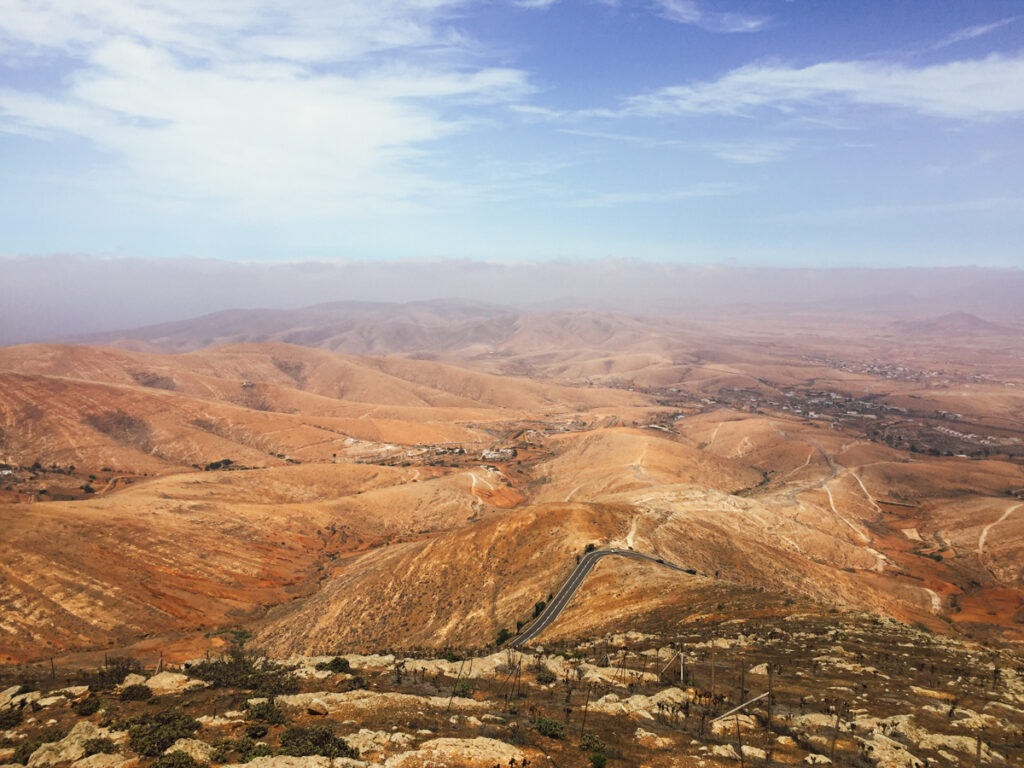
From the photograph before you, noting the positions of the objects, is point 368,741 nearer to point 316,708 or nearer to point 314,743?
point 314,743

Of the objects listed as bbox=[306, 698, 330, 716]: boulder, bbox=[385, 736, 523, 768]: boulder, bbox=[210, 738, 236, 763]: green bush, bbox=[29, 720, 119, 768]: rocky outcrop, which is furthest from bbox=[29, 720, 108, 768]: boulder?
bbox=[385, 736, 523, 768]: boulder

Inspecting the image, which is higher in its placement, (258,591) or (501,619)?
(501,619)

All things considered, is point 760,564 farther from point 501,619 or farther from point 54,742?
point 54,742

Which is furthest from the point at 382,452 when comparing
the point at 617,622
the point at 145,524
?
the point at 617,622

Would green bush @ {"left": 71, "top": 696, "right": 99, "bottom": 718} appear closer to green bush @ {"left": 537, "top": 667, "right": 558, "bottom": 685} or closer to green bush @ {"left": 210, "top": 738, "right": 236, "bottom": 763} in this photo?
green bush @ {"left": 210, "top": 738, "right": 236, "bottom": 763}

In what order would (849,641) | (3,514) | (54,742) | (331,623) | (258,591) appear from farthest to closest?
(258,591) < (3,514) < (331,623) < (849,641) < (54,742)
